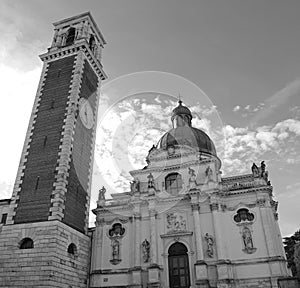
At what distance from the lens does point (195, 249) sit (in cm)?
2456

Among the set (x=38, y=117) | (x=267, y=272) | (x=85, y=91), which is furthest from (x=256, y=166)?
(x=38, y=117)

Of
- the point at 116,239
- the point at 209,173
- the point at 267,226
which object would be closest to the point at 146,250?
the point at 116,239

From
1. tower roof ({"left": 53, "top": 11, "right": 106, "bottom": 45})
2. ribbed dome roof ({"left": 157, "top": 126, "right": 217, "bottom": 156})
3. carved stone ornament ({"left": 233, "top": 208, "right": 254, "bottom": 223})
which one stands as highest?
tower roof ({"left": 53, "top": 11, "right": 106, "bottom": 45})

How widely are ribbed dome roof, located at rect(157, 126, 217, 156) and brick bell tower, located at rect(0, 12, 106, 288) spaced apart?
8.28m

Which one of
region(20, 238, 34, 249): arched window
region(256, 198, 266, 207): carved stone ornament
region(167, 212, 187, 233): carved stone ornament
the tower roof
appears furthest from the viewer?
the tower roof

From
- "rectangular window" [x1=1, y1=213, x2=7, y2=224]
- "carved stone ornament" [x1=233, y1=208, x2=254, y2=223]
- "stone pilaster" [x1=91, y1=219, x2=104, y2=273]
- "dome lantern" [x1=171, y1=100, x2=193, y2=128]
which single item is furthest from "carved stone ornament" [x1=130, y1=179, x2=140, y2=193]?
"dome lantern" [x1=171, y1=100, x2=193, y2=128]

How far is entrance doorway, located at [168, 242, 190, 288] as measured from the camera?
78.7 feet

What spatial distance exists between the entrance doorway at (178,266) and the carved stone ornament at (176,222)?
1180 mm

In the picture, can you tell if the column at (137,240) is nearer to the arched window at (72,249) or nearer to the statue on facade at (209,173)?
the arched window at (72,249)

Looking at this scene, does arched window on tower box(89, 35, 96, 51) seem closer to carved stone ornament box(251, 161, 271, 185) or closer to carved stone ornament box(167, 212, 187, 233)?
carved stone ornament box(167, 212, 187, 233)

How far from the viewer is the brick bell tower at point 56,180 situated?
2027 cm

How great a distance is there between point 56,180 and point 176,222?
1039cm

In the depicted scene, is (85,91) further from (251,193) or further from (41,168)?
(251,193)

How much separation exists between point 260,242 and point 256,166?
21.0 feet
